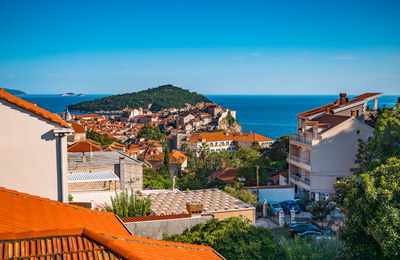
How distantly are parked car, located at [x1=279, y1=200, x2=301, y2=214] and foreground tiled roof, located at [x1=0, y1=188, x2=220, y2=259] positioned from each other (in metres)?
17.6

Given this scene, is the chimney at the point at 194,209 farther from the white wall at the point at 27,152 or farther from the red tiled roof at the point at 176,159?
the red tiled roof at the point at 176,159

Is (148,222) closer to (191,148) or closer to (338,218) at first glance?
(338,218)

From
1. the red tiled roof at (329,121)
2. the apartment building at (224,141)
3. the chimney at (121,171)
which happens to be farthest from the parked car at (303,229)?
the apartment building at (224,141)

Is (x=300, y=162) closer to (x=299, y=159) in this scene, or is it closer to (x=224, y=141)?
(x=299, y=159)

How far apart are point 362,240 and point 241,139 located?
7517 cm

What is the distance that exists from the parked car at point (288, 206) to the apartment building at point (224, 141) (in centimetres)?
5557

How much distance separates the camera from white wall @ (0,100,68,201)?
258 inches

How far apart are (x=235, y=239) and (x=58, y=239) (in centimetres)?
576

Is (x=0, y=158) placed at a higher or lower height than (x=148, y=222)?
higher

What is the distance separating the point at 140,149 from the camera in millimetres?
64750

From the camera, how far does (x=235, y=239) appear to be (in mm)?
8578

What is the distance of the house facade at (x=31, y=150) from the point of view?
258 inches

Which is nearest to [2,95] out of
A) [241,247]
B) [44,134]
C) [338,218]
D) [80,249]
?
[44,134]

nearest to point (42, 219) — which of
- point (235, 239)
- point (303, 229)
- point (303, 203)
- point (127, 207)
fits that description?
point (235, 239)
